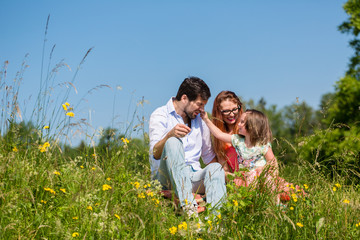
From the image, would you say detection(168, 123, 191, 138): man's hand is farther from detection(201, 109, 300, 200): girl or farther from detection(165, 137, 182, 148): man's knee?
detection(201, 109, 300, 200): girl

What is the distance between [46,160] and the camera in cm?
381

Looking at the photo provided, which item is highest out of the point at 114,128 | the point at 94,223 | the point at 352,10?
the point at 352,10

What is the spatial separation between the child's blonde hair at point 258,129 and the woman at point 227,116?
338 mm

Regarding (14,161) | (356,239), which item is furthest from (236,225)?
(14,161)

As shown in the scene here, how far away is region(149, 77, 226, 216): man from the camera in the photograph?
12.2ft

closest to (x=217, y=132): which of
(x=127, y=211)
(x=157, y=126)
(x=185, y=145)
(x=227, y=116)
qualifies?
(x=227, y=116)

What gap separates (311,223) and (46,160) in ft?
8.56

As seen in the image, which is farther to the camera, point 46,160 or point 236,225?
point 46,160

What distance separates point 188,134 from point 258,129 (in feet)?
2.85

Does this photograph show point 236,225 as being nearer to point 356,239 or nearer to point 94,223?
point 356,239

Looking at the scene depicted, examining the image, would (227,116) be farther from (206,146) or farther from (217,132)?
(206,146)

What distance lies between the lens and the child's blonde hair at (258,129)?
4.49 m

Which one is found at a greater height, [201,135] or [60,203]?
[201,135]

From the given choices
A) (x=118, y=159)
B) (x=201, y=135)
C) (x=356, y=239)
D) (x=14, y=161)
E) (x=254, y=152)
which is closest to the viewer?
(x=356, y=239)
